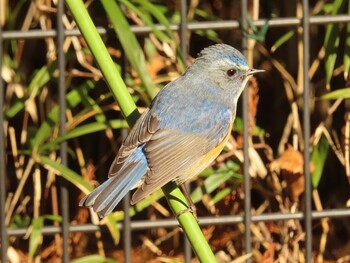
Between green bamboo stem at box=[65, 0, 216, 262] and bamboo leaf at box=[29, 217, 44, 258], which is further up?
green bamboo stem at box=[65, 0, 216, 262]

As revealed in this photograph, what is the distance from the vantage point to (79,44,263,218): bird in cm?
241

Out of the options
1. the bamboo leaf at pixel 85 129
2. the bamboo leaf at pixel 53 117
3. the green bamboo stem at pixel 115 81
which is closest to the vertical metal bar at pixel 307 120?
the bamboo leaf at pixel 85 129

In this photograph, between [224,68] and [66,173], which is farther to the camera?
[66,173]

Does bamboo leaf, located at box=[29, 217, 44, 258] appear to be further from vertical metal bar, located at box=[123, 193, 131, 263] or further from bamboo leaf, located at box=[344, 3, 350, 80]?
bamboo leaf, located at box=[344, 3, 350, 80]

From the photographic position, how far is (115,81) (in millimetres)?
1433

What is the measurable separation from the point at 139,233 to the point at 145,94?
2.62ft

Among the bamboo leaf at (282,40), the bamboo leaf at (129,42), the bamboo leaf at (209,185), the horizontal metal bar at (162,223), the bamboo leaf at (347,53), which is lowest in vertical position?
the horizontal metal bar at (162,223)

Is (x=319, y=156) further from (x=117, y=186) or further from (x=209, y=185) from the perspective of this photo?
(x=117, y=186)

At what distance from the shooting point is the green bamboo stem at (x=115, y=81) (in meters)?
1.39

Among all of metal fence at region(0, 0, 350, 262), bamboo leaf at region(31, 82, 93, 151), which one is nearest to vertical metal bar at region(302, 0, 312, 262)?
metal fence at region(0, 0, 350, 262)

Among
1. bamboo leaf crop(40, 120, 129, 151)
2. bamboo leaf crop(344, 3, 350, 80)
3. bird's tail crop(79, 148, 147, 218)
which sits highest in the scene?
bird's tail crop(79, 148, 147, 218)

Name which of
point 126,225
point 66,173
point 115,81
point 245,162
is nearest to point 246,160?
point 245,162

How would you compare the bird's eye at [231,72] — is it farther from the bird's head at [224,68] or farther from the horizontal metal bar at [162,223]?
the horizontal metal bar at [162,223]

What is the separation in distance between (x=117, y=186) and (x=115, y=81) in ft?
2.66
